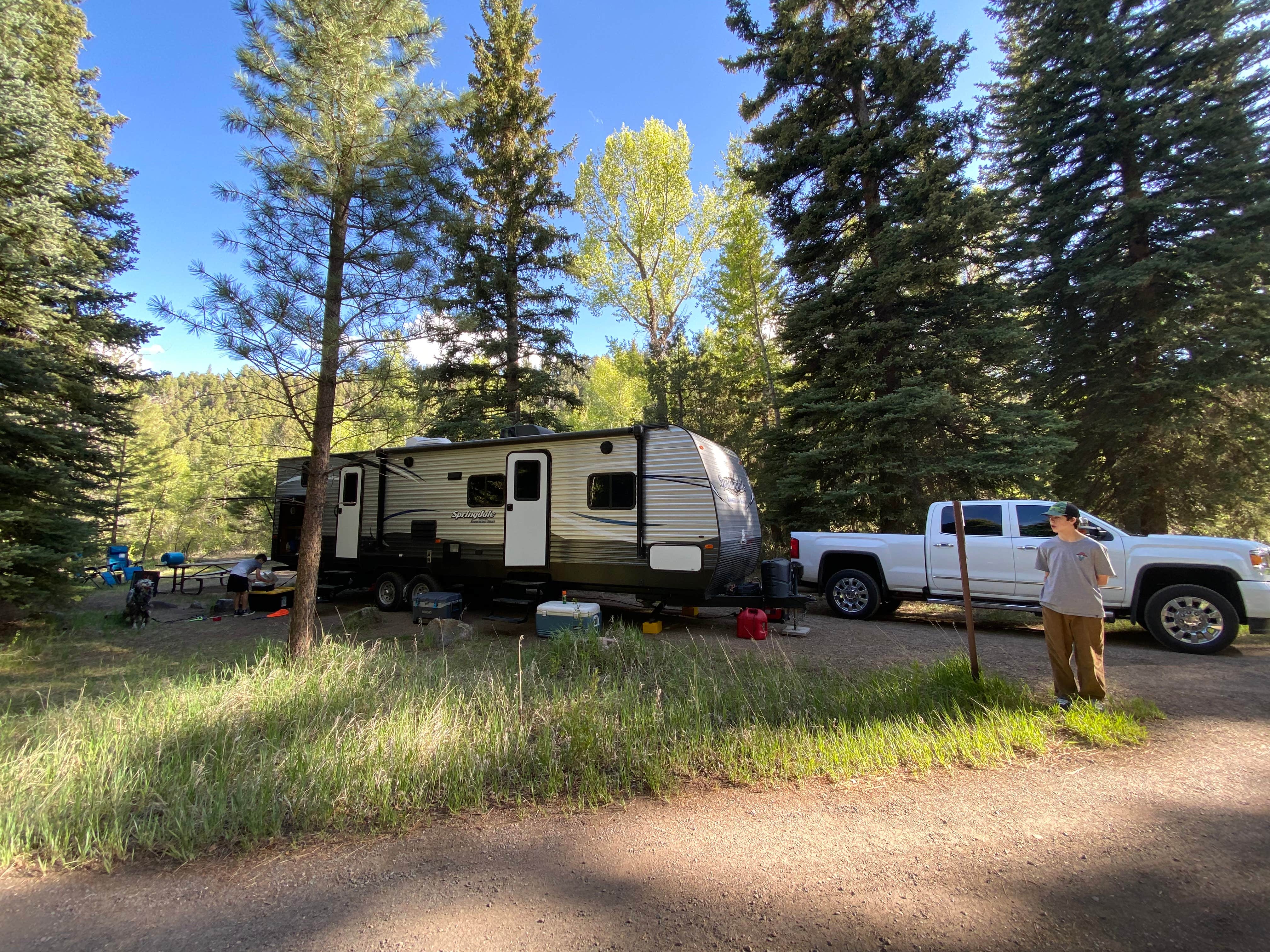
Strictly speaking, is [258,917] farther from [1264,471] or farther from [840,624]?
[1264,471]

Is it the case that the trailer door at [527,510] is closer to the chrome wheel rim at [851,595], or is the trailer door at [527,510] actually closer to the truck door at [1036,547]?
the chrome wheel rim at [851,595]

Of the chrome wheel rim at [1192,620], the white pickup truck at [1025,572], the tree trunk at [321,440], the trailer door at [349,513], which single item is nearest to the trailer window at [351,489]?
the trailer door at [349,513]

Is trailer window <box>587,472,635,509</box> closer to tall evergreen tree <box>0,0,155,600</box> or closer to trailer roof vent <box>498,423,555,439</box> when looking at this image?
trailer roof vent <box>498,423,555,439</box>

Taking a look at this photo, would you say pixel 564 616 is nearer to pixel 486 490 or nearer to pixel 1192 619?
pixel 486 490

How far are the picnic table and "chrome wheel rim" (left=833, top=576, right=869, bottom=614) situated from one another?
11.4 metres

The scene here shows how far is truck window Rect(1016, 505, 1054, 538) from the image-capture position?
7.50 metres

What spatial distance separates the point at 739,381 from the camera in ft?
58.7

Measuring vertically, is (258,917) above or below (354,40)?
below

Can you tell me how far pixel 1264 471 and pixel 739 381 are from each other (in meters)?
12.0

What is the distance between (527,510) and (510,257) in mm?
10153

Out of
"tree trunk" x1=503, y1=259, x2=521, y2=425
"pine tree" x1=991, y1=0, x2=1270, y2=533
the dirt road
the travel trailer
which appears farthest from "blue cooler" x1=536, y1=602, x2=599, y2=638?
"pine tree" x1=991, y1=0, x2=1270, y2=533

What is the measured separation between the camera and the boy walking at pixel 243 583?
10.3m

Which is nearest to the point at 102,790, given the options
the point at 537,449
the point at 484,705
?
the point at 484,705

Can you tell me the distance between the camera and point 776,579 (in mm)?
7883
